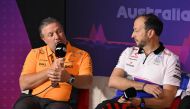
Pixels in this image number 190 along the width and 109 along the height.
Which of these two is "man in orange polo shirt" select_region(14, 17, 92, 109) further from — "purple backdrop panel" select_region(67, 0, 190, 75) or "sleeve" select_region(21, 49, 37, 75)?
"purple backdrop panel" select_region(67, 0, 190, 75)

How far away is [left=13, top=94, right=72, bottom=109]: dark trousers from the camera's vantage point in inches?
154

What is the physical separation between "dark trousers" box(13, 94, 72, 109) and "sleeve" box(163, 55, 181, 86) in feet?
2.87

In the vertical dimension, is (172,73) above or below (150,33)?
below

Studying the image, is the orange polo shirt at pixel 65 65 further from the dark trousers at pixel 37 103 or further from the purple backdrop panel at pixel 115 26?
the purple backdrop panel at pixel 115 26

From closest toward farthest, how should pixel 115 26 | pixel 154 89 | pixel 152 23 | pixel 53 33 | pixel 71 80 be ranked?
pixel 154 89, pixel 152 23, pixel 71 80, pixel 53 33, pixel 115 26

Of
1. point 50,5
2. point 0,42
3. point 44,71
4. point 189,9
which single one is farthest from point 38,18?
point 189,9

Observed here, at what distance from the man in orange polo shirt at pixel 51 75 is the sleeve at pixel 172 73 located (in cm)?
72

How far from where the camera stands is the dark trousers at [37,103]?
391 centimetres

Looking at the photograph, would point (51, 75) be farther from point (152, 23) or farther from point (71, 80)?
point (152, 23)

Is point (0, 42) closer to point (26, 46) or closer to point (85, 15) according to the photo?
point (26, 46)

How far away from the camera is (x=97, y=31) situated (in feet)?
15.3

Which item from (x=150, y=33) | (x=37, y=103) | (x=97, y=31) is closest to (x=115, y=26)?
→ (x=97, y=31)

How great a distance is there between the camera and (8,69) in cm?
491

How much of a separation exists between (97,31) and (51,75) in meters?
0.93
